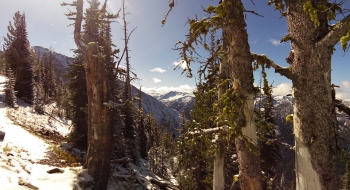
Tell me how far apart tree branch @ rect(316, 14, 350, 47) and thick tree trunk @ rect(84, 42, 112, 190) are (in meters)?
7.30

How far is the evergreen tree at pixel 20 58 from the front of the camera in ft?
95.0

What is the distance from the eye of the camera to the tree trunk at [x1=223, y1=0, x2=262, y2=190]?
4.11 meters

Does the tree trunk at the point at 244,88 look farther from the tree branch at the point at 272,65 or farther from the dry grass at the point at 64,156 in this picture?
the dry grass at the point at 64,156

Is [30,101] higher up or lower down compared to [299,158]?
higher up

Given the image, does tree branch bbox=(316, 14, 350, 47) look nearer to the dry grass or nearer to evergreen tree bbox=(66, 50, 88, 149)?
the dry grass

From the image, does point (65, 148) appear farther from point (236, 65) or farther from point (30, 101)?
point (30, 101)

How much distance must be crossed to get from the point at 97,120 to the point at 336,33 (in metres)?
7.75

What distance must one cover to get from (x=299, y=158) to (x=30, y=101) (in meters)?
33.7

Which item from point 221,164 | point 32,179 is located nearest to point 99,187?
point 32,179

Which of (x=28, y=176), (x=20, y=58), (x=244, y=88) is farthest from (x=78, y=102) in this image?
(x=20, y=58)

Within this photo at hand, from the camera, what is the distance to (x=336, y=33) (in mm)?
2727

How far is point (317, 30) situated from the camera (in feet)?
10.2

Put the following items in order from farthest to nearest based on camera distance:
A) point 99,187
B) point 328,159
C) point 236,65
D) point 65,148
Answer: point 65,148
point 99,187
point 236,65
point 328,159

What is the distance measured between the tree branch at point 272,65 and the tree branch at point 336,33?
0.59 metres
